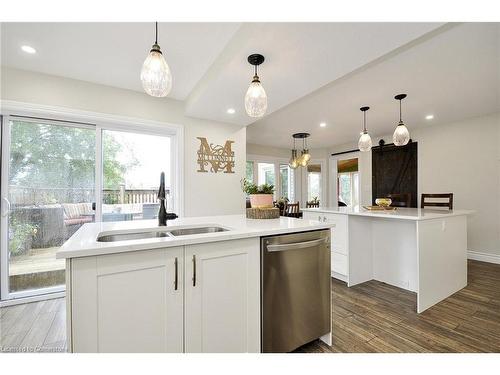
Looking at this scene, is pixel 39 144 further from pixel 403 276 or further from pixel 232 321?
pixel 403 276

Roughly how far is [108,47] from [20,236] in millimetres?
2241

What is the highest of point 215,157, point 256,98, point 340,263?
point 256,98

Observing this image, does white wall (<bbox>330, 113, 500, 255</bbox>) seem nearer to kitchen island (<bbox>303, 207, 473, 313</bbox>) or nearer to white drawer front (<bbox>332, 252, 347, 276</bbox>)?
kitchen island (<bbox>303, 207, 473, 313</bbox>)

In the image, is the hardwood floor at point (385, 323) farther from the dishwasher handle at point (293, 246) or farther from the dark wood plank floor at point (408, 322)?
the dishwasher handle at point (293, 246)

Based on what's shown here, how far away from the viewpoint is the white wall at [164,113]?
7.73ft

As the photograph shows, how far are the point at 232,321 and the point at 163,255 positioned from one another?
57 centimetres

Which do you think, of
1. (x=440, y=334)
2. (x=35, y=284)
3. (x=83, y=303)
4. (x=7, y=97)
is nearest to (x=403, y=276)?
(x=440, y=334)

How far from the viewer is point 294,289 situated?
144 cm

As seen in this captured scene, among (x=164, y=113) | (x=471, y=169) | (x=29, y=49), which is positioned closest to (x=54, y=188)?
(x=29, y=49)

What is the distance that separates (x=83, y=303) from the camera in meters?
0.93

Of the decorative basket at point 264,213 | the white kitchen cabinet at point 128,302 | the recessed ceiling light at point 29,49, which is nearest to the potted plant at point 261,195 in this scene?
the decorative basket at point 264,213

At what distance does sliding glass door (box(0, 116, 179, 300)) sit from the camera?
2420mm

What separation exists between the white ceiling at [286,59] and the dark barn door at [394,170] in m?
1.52

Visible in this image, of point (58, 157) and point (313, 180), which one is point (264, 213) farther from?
point (313, 180)
